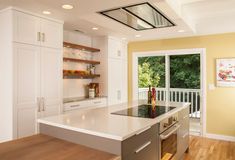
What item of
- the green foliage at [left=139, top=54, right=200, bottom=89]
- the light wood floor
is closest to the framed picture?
the green foliage at [left=139, top=54, right=200, bottom=89]

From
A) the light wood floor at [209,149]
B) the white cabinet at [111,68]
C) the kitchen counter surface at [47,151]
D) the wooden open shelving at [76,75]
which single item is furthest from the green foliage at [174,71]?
the kitchen counter surface at [47,151]

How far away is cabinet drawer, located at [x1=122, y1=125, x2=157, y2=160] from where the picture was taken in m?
1.55

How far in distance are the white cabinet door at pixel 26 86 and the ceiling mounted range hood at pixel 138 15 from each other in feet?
4.24

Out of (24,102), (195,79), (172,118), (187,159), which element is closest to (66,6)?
(24,102)

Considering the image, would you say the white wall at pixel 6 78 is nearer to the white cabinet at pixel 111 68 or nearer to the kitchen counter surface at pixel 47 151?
the kitchen counter surface at pixel 47 151

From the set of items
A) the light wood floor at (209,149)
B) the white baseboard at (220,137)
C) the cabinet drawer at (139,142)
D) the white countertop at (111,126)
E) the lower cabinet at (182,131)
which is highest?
the white countertop at (111,126)

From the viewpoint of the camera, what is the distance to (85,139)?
1638 millimetres

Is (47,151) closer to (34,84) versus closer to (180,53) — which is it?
(34,84)

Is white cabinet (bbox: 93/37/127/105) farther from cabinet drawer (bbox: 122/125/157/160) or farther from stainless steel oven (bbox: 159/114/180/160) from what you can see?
cabinet drawer (bbox: 122/125/157/160)

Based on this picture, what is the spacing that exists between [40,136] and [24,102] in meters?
1.30

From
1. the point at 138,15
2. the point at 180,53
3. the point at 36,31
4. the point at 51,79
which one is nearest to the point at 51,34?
the point at 36,31

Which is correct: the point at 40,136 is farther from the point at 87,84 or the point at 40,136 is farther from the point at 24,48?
the point at 87,84

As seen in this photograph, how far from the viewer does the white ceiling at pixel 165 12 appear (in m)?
2.47

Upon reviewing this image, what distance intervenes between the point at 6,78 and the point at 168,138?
2378mm
